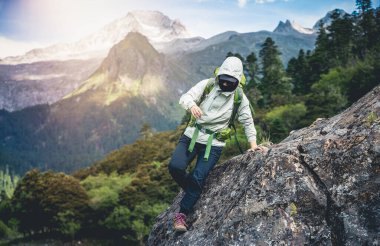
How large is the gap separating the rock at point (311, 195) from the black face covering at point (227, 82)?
1332mm

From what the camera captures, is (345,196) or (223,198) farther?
(223,198)

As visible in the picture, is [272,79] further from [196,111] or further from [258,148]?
[196,111]

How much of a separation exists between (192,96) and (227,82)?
695 millimetres

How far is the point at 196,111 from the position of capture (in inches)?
262

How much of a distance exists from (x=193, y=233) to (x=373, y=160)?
121 inches

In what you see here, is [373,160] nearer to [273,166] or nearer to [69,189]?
[273,166]

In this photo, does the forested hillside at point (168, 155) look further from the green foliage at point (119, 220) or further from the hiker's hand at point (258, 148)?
the hiker's hand at point (258, 148)

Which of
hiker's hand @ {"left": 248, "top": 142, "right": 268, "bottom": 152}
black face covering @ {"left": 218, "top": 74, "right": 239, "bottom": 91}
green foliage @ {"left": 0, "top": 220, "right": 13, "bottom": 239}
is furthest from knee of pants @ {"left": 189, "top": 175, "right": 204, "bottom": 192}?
green foliage @ {"left": 0, "top": 220, "right": 13, "bottom": 239}

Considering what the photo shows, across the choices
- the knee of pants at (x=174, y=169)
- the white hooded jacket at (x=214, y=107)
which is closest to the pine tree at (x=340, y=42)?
the white hooded jacket at (x=214, y=107)

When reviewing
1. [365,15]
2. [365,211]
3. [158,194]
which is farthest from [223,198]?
[365,15]

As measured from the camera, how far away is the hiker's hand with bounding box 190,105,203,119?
21.8 ft

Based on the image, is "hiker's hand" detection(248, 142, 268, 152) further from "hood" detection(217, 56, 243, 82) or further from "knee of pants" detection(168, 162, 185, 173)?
"knee of pants" detection(168, 162, 185, 173)

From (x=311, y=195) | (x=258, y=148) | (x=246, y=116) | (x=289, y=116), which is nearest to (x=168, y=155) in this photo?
(x=289, y=116)

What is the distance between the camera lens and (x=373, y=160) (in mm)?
5398
